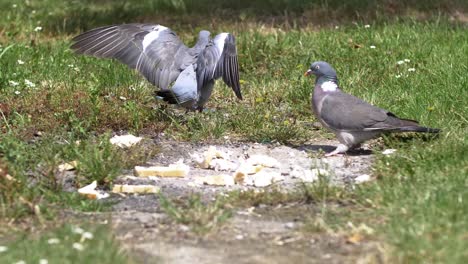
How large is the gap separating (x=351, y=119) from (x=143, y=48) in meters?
2.02

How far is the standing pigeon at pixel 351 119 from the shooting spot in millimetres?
6020

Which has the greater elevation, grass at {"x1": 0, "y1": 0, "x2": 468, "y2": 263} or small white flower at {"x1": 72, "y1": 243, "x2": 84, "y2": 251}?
small white flower at {"x1": 72, "y1": 243, "x2": 84, "y2": 251}

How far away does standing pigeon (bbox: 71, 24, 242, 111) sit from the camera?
23.1ft

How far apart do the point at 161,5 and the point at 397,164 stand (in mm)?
6191

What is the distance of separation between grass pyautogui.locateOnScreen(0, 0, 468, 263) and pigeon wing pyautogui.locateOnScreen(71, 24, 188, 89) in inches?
11.1

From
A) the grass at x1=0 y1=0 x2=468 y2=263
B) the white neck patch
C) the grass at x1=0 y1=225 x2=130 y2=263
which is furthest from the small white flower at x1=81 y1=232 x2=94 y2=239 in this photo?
the white neck patch

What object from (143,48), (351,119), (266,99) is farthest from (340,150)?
(143,48)

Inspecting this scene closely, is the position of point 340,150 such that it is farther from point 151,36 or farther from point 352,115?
point 151,36

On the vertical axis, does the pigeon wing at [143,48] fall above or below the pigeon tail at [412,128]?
above

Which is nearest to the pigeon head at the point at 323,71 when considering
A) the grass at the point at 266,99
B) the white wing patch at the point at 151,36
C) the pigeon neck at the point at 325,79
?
the pigeon neck at the point at 325,79

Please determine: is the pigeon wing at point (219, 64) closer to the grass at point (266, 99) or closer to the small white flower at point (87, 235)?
the grass at point (266, 99)

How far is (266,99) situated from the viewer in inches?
298

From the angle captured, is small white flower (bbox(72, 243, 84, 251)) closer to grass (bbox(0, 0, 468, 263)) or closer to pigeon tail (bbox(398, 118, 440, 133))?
grass (bbox(0, 0, 468, 263))

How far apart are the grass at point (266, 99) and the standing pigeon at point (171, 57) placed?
219mm
